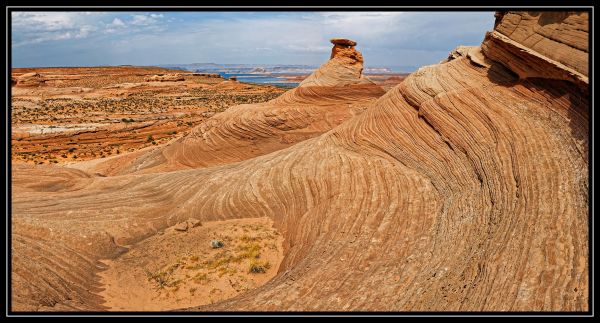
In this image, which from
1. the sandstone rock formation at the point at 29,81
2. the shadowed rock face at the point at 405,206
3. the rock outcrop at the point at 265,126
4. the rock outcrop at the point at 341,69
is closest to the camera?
the shadowed rock face at the point at 405,206

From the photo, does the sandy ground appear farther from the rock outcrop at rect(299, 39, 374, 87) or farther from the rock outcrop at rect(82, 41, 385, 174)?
the rock outcrop at rect(299, 39, 374, 87)

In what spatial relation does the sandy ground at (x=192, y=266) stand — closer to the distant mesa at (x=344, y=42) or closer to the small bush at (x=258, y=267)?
the small bush at (x=258, y=267)

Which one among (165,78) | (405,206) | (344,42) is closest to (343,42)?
(344,42)

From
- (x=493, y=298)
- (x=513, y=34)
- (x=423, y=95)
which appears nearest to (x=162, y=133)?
(x=423, y=95)

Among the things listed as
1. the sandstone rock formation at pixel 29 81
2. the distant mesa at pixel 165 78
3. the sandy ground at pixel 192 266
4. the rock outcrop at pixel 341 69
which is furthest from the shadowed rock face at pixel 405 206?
the distant mesa at pixel 165 78

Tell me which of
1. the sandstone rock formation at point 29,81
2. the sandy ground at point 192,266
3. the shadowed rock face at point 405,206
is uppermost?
the sandstone rock formation at point 29,81
